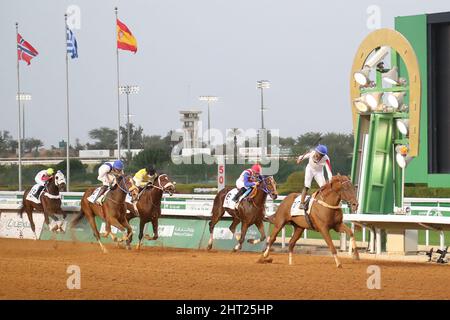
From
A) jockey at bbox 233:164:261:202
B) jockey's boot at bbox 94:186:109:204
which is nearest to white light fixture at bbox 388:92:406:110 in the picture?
jockey at bbox 233:164:261:202

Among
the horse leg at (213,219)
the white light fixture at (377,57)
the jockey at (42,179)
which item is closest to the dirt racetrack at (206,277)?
the horse leg at (213,219)

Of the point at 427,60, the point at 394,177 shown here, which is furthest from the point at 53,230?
the point at 427,60

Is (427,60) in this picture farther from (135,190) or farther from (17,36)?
(17,36)

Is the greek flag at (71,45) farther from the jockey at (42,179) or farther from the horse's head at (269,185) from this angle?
the horse's head at (269,185)

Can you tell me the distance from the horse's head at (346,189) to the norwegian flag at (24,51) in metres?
22.3

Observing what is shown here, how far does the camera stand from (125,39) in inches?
1299

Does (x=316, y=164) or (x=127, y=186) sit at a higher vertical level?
(x=316, y=164)

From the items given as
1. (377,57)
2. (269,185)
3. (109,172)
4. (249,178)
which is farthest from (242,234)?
(377,57)

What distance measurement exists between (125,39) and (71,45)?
84.4 inches

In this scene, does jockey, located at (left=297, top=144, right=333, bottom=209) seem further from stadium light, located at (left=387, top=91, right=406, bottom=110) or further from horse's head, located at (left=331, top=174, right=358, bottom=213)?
stadium light, located at (left=387, top=91, right=406, bottom=110)

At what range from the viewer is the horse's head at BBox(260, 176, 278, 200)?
687 inches

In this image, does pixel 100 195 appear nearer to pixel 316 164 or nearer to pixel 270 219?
pixel 270 219

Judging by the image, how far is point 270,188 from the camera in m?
17.6
